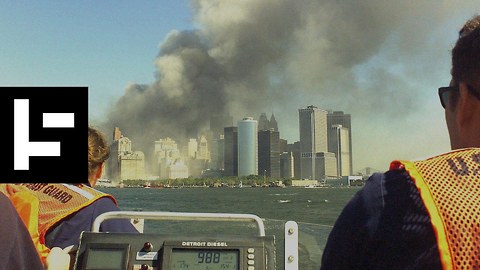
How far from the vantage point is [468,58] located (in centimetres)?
117

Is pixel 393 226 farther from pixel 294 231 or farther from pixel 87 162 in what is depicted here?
pixel 87 162

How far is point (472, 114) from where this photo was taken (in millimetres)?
1175

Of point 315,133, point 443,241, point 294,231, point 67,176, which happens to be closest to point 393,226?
point 443,241

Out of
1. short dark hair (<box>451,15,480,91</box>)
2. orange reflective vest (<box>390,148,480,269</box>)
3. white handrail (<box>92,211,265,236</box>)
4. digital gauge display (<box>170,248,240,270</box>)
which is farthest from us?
white handrail (<box>92,211,265,236</box>)

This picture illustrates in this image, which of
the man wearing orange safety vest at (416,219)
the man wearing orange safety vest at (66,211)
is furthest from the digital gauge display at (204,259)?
the man wearing orange safety vest at (416,219)

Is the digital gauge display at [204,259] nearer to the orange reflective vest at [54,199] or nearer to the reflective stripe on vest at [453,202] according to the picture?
the orange reflective vest at [54,199]

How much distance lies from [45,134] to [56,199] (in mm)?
348

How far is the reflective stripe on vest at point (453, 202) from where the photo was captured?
957 millimetres

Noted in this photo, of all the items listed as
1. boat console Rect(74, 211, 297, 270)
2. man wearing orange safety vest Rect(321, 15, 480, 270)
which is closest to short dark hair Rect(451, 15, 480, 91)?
man wearing orange safety vest Rect(321, 15, 480, 270)

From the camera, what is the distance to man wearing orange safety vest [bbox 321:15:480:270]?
962 mm

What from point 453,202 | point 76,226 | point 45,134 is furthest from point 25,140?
point 453,202

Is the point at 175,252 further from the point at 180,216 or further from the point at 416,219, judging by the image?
the point at 416,219

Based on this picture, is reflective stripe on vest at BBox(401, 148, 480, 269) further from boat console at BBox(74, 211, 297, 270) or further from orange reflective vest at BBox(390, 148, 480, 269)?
boat console at BBox(74, 211, 297, 270)

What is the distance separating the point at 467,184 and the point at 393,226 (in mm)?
184
